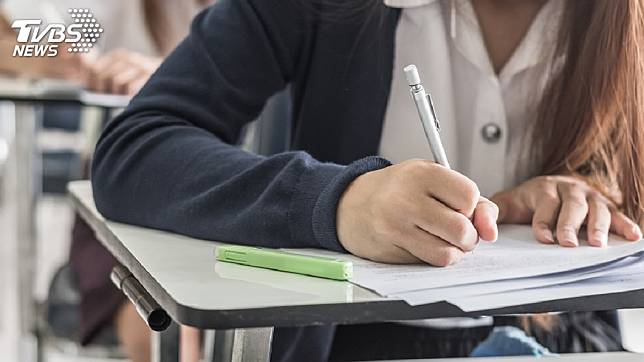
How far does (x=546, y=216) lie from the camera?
3.26ft

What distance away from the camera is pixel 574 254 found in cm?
89

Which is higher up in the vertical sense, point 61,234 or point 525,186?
point 525,186

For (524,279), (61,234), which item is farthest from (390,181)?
(61,234)

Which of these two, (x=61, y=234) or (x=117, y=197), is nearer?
(x=117, y=197)

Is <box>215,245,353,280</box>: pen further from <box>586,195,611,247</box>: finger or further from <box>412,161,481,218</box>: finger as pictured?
<box>586,195,611,247</box>: finger

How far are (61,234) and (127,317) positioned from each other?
247cm

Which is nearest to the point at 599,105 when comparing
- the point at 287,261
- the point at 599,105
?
the point at 599,105

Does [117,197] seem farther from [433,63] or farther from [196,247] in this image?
[433,63]

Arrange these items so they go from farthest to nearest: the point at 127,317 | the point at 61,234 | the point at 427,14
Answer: the point at 61,234, the point at 127,317, the point at 427,14

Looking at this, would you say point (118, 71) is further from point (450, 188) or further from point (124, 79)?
point (450, 188)

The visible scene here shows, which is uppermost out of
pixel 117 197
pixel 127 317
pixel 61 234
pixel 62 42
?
pixel 62 42

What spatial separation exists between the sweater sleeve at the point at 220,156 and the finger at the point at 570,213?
0.54 feet

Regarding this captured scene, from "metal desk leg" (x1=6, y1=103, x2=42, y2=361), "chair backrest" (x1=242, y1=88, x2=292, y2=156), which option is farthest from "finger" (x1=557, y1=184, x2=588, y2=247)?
"metal desk leg" (x1=6, y1=103, x2=42, y2=361)

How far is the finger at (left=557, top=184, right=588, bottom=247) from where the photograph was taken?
0.94m
